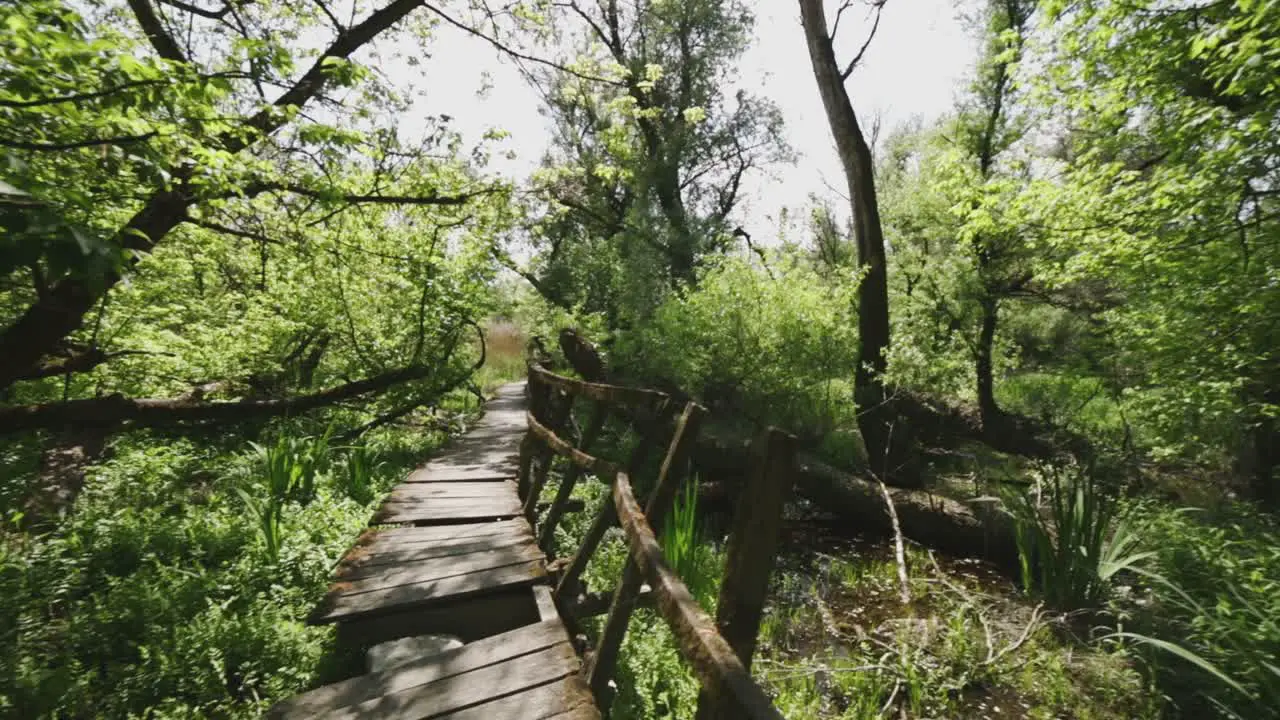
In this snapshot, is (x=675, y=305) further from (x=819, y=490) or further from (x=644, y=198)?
(x=644, y=198)

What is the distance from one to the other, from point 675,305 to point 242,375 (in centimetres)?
789

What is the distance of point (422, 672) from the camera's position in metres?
2.33

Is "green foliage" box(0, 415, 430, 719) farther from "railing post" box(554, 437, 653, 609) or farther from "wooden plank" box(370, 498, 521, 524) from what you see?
"railing post" box(554, 437, 653, 609)

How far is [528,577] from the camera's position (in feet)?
10.9

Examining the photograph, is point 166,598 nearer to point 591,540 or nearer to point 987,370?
point 591,540

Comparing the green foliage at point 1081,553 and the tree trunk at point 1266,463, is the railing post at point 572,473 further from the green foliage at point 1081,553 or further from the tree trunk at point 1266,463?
the tree trunk at point 1266,463

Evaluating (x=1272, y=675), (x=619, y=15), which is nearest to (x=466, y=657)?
(x=1272, y=675)

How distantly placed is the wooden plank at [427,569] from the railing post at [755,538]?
7.84ft

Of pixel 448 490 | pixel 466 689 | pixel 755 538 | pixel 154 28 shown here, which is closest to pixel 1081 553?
pixel 755 538

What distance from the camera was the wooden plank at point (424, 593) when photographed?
9.39ft

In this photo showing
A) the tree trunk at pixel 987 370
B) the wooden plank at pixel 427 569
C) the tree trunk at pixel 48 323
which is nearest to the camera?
the wooden plank at pixel 427 569

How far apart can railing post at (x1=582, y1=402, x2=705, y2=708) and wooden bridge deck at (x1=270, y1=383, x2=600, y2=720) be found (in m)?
0.13

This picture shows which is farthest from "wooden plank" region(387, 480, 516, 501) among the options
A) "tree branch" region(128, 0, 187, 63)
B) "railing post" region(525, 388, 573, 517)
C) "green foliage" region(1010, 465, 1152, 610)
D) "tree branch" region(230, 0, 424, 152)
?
"green foliage" region(1010, 465, 1152, 610)

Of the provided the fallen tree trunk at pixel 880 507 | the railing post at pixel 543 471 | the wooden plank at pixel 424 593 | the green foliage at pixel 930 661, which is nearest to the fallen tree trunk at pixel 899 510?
the fallen tree trunk at pixel 880 507
